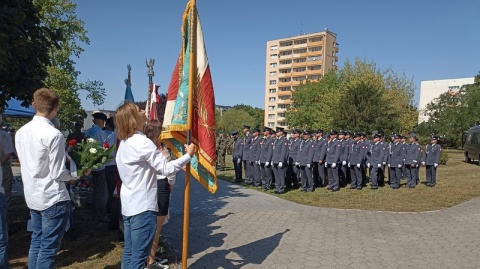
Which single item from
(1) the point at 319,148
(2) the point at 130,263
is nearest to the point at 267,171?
(1) the point at 319,148

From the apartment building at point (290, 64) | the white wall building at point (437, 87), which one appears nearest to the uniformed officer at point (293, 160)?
the apartment building at point (290, 64)

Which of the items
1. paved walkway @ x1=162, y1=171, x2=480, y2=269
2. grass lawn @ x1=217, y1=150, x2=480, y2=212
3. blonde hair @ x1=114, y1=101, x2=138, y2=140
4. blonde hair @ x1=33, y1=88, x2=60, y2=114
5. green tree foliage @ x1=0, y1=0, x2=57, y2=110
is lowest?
grass lawn @ x1=217, y1=150, x2=480, y2=212

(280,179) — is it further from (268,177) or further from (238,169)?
(238,169)

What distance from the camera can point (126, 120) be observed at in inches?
129

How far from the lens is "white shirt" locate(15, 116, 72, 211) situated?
10.3 feet

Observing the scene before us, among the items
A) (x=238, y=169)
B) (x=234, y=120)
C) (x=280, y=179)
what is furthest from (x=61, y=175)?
(x=234, y=120)

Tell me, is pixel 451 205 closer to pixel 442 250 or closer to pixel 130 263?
pixel 442 250

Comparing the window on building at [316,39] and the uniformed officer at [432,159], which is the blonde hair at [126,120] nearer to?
the uniformed officer at [432,159]

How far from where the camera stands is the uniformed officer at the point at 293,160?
39.8 ft

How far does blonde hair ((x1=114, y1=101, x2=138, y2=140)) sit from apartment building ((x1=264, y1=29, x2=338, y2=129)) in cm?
8136

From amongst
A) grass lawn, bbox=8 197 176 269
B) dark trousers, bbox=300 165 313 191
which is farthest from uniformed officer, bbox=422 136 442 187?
grass lawn, bbox=8 197 176 269

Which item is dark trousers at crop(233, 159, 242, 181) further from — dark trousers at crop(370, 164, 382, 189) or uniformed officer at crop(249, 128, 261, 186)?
dark trousers at crop(370, 164, 382, 189)

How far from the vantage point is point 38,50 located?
5891 mm

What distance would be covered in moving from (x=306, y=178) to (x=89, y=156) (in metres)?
8.63
